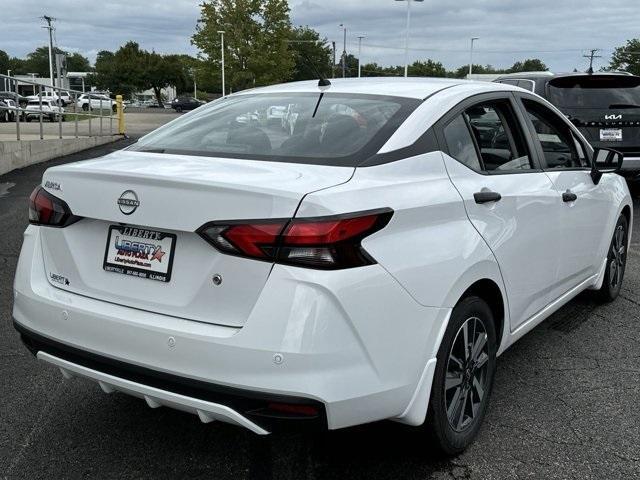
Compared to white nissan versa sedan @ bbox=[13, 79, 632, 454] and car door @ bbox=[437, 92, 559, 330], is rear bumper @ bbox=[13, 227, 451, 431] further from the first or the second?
car door @ bbox=[437, 92, 559, 330]

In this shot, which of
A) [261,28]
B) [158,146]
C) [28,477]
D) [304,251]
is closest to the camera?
[304,251]

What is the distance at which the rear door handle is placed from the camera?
2955mm

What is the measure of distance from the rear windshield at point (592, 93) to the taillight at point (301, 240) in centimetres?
785

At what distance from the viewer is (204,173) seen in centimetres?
251

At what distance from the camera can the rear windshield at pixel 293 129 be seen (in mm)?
2811

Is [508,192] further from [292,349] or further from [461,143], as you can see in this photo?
[292,349]

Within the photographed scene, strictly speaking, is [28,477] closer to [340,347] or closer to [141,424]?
[141,424]

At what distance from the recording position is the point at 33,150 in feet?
45.2

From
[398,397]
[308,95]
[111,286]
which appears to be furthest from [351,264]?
[308,95]

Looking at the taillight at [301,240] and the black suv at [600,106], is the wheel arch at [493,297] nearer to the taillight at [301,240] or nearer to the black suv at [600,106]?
the taillight at [301,240]

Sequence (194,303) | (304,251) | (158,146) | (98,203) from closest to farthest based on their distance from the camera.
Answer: (304,251)
(194,303)
(98,203)
(158,146)

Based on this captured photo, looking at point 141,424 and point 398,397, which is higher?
point 398,397

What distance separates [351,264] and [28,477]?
1644 mm

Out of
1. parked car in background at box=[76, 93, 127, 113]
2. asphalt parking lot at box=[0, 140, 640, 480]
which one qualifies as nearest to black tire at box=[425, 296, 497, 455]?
asphalt parking lot at box=[0, 140, 640, 480]
